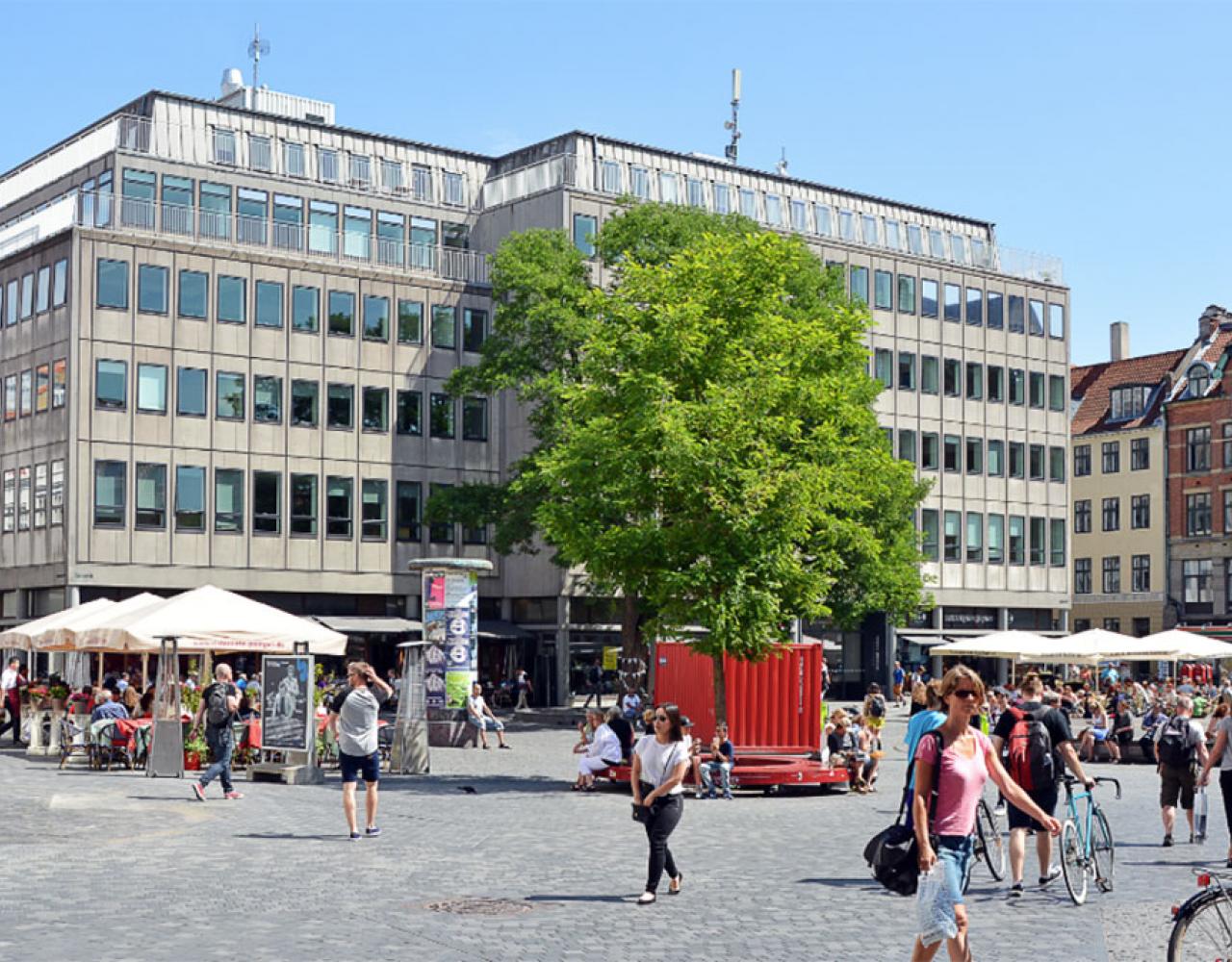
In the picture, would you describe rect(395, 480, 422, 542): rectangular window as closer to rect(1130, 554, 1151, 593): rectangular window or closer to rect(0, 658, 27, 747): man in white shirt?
rect(0, 658, 27, 747): man in white shirt

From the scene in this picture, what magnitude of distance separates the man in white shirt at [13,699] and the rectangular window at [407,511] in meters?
17.8

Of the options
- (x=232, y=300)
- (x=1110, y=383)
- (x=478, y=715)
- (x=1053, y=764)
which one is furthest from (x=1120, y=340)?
(x=1053, y=764)

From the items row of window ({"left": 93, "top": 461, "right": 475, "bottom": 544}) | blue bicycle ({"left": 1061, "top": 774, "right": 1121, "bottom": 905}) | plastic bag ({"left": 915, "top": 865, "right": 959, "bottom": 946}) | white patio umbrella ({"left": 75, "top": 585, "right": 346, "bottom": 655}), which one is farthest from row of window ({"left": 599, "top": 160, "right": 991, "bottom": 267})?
plastic bag ({"left": 915, "top": 865, "right": 959, "bottom": 946})

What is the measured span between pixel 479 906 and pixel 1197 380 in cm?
7678

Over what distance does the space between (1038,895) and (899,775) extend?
60.0 feet

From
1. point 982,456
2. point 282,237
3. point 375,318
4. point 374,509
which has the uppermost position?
point 282,237

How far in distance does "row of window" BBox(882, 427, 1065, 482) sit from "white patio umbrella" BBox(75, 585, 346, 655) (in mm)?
39828

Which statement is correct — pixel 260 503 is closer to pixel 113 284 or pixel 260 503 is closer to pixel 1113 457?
pixel 113 284

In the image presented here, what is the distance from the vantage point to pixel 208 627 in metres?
29.5

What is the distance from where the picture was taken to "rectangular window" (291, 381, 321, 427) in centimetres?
5641

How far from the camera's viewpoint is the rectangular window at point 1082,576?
9019 cm

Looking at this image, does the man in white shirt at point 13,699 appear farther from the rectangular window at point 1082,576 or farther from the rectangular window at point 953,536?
the rectangular window at point 1082,576

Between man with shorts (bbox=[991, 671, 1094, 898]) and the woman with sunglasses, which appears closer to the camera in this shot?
the woman with sunglasses

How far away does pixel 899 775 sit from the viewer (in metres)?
33.7
